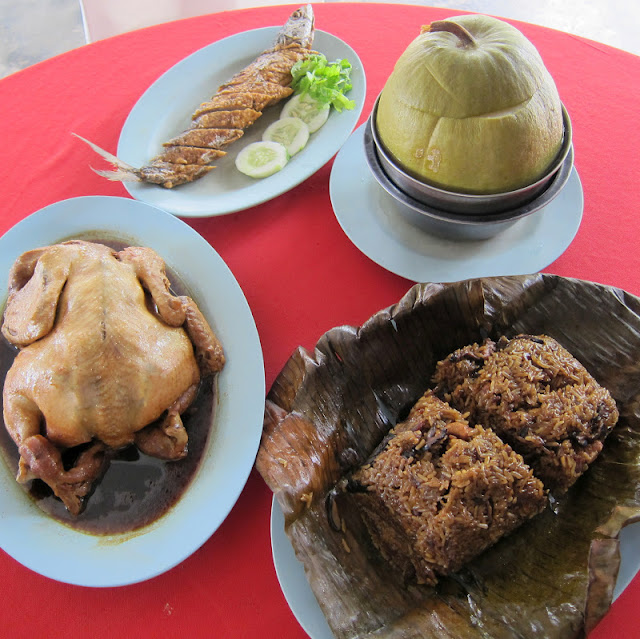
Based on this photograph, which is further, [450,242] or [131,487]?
[450,242]

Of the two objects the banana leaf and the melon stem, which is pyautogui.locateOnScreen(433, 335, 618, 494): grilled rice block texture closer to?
the banana leaf

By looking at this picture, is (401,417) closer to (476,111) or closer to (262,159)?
(476,111)

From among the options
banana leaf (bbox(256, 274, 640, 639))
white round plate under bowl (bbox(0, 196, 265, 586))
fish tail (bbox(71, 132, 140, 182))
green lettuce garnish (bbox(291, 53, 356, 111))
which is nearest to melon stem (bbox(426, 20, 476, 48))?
banana leaf (bbox(256, 274, 640, 639))

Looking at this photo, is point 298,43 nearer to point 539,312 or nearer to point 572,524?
point 539,312

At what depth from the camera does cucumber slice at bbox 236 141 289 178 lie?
216 centimetres

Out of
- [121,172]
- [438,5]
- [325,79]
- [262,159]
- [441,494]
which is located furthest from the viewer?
[438,5]

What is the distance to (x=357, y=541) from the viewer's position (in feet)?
4.40

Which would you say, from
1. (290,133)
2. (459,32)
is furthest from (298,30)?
(459,32)

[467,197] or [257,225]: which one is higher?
[467,197]

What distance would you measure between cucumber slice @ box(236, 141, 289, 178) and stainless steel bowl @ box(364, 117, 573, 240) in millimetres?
590

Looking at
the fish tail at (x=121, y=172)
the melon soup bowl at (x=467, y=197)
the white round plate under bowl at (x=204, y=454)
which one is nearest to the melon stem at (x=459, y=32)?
the melon soup bowl at (x=467, y=197)

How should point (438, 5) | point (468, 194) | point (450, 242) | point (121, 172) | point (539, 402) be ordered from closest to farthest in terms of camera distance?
point (539, 402), point (468, 194), point (450, 242), point (121, 172), point (438, 5)

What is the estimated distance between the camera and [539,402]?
138 centimetres

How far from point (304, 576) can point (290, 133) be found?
179 cm
